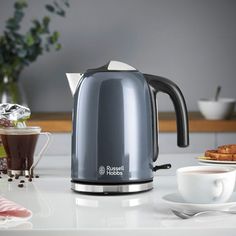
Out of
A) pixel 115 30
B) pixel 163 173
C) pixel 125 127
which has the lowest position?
pixel 163 173

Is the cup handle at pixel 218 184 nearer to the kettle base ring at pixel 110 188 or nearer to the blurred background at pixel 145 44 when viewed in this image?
the kettle base ring at pixel 110 188

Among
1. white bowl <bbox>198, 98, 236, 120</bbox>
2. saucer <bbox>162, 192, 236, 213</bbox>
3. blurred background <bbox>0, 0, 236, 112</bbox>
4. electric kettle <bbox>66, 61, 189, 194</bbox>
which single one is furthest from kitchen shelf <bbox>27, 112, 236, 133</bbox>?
saucer <bbox>162, 192, 236, 213</bbox>

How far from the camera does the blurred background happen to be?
407cm

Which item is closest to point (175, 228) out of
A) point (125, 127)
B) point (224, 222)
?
point (224, 222)

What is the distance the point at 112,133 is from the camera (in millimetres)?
1470

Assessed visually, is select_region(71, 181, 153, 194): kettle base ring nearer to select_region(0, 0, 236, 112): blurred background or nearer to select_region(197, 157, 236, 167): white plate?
select_region(197, 157, 236, 167): white plate

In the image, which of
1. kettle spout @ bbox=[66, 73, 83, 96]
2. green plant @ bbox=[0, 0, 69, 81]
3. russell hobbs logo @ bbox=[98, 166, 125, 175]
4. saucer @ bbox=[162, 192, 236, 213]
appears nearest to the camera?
saucer @ bbox=[162, 192, 236, 213]

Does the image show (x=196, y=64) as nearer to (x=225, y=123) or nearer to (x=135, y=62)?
(x=135, y=62)

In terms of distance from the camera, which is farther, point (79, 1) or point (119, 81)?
point (79, 1)

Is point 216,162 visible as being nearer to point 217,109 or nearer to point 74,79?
point 74,79

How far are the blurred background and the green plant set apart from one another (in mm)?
304

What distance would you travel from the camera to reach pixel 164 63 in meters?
4.10

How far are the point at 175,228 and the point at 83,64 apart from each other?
303cm

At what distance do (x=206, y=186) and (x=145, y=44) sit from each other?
2.86 meters
